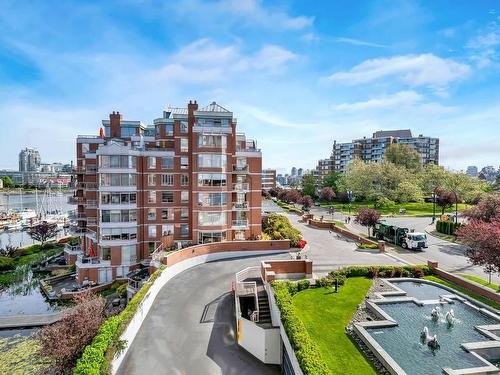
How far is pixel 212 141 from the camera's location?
120 feet

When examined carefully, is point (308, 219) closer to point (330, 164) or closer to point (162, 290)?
point (162, 290)

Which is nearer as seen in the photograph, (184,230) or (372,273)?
(372,273)

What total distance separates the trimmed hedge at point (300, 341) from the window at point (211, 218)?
18071 mm

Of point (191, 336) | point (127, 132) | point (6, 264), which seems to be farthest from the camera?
point (6, 264)

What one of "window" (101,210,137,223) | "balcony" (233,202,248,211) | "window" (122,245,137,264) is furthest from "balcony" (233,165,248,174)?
"window" (122,245,137,264)

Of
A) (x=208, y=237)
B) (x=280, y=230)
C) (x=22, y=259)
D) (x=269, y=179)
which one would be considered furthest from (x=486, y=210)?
(x=269, y=179)

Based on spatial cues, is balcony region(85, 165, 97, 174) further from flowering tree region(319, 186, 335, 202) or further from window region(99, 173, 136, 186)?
flowering tree region(319, 186, 335, 202)

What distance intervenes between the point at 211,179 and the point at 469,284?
26225 mm

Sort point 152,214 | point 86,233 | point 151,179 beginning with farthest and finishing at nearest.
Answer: point 86,233 < point 152,214 < point 151,179

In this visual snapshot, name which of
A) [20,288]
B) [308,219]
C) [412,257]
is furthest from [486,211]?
[20,288]

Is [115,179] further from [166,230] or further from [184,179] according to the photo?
[166,230]

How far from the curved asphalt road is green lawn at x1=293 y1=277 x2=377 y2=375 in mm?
3336

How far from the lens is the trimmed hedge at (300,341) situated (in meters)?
12.7

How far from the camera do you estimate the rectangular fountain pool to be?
45.8 feet
